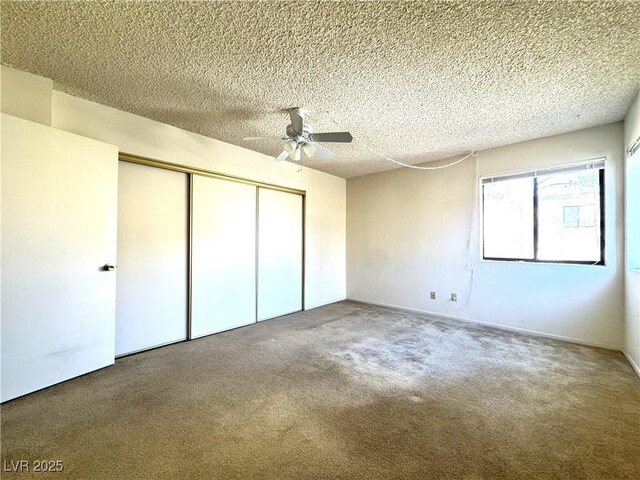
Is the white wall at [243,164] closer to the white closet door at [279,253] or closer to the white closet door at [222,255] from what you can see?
the white closet door at [279,253]

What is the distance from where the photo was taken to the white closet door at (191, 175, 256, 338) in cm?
340

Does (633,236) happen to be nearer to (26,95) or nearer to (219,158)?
(219,158)

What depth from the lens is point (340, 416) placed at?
1853 millimetres

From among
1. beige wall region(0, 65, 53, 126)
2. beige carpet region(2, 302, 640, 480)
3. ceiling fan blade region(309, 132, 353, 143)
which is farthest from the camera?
ceiling fan blade region(309, 132, 353, 143)

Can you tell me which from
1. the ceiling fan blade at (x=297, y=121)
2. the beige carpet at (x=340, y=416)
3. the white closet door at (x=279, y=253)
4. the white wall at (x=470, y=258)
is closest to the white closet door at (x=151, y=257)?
the beige carpet at (x=340, y=416)

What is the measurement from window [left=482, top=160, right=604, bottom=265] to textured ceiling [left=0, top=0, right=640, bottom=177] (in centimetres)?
71

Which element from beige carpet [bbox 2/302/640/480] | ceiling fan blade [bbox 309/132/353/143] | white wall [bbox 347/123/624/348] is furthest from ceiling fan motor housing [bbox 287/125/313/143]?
white wall [bbox 347/123/624/348]

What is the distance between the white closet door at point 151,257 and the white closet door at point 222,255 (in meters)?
0.14

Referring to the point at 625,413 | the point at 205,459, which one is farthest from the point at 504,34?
the point at 205,459

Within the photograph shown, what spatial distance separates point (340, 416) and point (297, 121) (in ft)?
8.31

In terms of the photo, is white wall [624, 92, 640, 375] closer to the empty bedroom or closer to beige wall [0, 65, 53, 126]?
the empty bedroom

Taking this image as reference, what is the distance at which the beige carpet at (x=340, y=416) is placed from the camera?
4.73 feet

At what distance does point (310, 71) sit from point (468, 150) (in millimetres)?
2899

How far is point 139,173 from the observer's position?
2939mm
